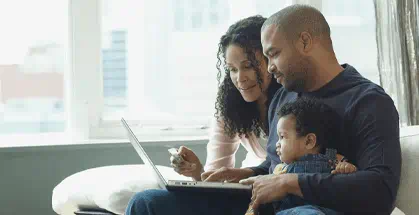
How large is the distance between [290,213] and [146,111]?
1.76m

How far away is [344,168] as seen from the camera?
1763 millimetres

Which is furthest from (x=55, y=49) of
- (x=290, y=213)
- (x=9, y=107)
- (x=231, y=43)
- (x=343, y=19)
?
(x=290, y=213)

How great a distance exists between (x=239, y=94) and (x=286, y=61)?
0.56 meters

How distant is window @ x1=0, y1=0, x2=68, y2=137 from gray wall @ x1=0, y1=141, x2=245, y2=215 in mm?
182

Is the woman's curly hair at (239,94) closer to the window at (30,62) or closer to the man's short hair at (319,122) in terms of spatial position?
the man's short hair at (319,122)

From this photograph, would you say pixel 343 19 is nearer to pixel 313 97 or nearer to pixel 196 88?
pixel 196 88

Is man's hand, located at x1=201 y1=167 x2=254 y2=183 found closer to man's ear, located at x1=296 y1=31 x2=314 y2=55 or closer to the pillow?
the pillow

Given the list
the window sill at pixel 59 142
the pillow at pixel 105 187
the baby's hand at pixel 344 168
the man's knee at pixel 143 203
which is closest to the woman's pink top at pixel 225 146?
the pillow at pixel 105 187

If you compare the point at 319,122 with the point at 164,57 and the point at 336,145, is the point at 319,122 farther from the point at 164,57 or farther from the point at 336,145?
the point at 164,57

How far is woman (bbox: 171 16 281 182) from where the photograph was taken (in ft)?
7.80

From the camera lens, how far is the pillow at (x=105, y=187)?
7.88 ft

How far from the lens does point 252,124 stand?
2.52 metres

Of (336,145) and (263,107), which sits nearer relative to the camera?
(336,145)

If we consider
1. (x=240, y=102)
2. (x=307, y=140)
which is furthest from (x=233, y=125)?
(x=307, y=140)
